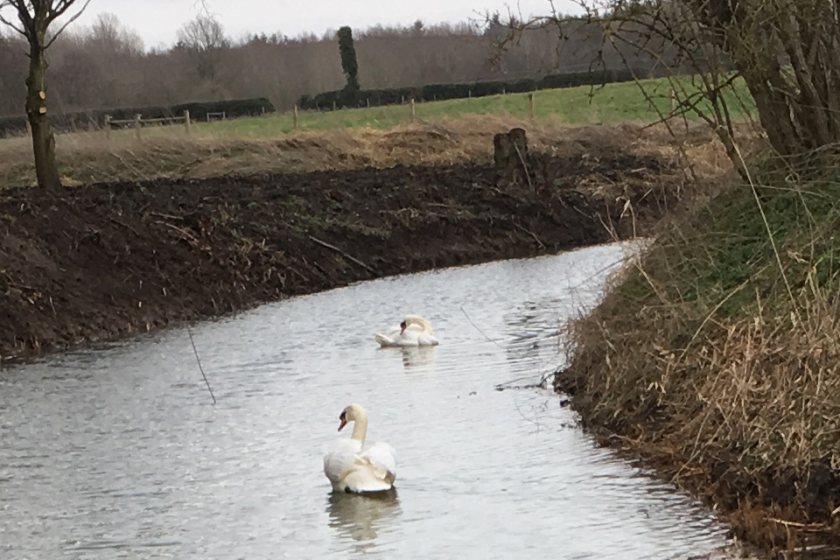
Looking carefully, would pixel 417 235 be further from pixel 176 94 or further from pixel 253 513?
pixel 176 94

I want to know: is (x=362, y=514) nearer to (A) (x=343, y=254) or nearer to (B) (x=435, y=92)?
(A) (x=343, y=254)

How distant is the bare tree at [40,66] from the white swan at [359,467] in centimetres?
1737

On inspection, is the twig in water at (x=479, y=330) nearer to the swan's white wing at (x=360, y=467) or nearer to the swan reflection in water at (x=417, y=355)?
the swan reflection in water at (x=417, y=355)

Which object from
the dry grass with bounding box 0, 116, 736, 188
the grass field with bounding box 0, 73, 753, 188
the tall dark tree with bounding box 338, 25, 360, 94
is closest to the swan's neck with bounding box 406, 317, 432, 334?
the grass field with bounding box 0, 73, 753, 188

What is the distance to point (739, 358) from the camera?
1049 cm

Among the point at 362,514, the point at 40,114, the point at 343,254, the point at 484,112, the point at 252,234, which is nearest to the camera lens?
the point at 362,514

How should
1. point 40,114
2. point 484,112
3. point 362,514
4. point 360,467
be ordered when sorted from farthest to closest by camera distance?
point 484,112 → point 40,114 → point 360,467 → point 362,514

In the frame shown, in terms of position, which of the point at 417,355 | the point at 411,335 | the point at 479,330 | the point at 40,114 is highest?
the point at 40,114

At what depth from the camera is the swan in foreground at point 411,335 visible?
17578 mm

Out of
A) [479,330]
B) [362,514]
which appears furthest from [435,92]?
[362,514]

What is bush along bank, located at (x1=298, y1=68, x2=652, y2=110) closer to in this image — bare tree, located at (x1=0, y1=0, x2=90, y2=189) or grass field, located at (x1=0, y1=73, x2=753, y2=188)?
grass field, located at (x1=0, y1=73, x2=753, y2=188)

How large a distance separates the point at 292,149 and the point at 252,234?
15716mm

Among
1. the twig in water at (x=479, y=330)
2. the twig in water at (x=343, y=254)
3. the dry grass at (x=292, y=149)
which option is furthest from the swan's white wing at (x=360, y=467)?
the dry grass at (x=292, y=149)

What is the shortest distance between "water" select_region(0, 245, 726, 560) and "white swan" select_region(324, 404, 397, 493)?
0.13 metres
